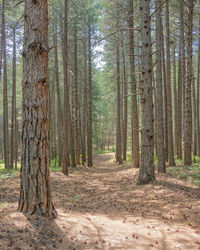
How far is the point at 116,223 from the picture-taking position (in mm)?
4344

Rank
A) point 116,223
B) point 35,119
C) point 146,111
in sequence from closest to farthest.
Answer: point 35,119
point 116,223
point 146,111

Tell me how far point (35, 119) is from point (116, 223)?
9.13ft

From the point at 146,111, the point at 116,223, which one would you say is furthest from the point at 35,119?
the point at 146,111

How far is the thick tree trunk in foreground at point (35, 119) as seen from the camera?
3.85m

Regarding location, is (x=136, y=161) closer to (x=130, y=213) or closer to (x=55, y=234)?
(x=130, y=213)

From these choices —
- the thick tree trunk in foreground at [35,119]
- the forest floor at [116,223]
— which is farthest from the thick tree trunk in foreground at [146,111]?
the thick tree trunk in foreground at [35,119]

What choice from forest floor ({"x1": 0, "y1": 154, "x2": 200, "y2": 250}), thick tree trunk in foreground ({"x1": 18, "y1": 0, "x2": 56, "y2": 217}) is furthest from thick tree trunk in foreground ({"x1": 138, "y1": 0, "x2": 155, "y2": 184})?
thick tree trunk in foreground ({"x1": 18, "y1": 0, "x2": 56, "y2": 217})

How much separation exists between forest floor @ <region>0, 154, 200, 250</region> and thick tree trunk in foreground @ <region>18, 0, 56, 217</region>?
345 millimetres

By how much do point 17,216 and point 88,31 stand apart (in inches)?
591

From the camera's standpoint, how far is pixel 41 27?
4.07m

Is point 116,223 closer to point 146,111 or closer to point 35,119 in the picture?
point 35,119

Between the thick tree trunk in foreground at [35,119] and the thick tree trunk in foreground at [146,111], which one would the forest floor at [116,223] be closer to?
the thick tree trunk in foreground at [35,119]

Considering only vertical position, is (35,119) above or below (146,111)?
below

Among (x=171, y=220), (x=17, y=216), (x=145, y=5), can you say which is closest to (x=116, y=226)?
Result: (x=171, y=220)
